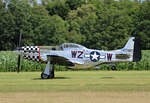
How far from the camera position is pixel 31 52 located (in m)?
20.0

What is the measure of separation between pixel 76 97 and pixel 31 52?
8.41m

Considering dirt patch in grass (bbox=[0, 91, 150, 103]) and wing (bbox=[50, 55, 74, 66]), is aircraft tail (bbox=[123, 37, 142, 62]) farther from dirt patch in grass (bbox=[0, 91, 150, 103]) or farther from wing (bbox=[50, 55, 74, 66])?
dirt patch in grass (bbox=[0, 91, 150, 103])

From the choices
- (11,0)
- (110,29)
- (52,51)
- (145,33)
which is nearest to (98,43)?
(110,29)

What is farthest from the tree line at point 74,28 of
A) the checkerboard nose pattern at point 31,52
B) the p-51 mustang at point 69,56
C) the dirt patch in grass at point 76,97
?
the dirt patch in grass at point 76,97

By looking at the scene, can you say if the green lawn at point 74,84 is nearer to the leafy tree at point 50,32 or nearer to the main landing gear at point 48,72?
the main landing gear at point 48,72

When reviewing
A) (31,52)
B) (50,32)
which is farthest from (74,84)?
(50,32)

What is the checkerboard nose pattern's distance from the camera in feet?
65.5

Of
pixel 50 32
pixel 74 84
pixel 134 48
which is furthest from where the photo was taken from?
pixel 50 32

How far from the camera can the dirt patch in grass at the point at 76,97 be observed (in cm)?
1126

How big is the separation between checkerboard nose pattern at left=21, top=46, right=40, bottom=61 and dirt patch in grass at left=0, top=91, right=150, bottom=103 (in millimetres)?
Answer: 6893

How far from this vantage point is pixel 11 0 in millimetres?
64062

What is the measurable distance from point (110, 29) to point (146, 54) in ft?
70.4

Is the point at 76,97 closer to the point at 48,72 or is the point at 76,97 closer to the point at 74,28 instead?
the point at 48,72

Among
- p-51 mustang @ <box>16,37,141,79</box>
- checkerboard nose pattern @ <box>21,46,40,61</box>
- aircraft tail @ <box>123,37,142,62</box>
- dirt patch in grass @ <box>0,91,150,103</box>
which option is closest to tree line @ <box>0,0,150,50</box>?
aircraft tail @ <box>123,37,142,62</box>
